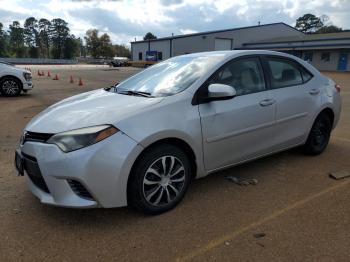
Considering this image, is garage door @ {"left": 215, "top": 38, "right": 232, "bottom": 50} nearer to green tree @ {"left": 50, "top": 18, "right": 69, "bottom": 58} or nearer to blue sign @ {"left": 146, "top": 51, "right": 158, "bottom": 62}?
blue sign @ {"left": 146, "top": 51, "right": 158, "bottom": 62}

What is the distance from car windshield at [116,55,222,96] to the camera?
3.69 meters

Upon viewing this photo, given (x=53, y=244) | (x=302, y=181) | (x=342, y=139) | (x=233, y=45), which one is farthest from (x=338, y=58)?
(x=53, y=244)

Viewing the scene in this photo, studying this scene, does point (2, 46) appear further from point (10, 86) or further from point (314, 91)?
point (314, 91)

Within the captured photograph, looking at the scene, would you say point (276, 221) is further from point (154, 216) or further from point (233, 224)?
point (154, 216)

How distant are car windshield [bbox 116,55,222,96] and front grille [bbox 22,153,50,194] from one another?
1317mm

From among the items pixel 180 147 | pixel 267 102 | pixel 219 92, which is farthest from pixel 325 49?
pixel 180 147

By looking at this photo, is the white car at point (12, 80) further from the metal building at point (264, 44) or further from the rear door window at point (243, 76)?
the metal building at point (264, 44)

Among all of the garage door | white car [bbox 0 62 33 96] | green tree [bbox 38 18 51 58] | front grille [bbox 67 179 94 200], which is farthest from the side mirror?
green tree [bbox 38 18 51 58]

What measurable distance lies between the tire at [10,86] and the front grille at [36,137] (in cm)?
983

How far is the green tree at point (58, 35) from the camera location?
111062mm

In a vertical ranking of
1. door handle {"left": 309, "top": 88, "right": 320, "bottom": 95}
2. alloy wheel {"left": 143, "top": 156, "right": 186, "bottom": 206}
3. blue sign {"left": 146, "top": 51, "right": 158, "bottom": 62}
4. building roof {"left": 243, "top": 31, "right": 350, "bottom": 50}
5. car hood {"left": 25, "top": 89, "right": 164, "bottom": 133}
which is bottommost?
alloy wheel {"left": 143, "top": 156, "right": 186, "bottom": 206}

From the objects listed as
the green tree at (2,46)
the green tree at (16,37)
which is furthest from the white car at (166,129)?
the green tree at (16,37)

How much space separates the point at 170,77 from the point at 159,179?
127 cm

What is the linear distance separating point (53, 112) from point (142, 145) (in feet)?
3.73
